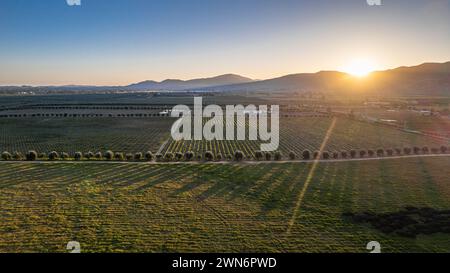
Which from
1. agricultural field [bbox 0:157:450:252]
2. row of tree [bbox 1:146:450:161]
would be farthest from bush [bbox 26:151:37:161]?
agricultural field [bbox 0:157:450:252]

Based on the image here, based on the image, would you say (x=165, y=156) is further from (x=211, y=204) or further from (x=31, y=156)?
(x=211, y=204)

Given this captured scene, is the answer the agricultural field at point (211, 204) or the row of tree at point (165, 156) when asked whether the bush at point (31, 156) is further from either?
the agricultural field at point (211, 204)

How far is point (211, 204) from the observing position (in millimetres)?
17031

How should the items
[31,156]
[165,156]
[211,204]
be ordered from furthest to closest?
[165,156] → [31,156] → [211,204]

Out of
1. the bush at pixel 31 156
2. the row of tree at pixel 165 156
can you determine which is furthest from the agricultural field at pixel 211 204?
the row of tree at pixel 165 156

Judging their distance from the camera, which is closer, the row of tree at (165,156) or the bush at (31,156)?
the bush at (31,156)

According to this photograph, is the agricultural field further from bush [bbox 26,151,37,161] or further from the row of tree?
the row of tree

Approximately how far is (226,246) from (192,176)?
1112cm

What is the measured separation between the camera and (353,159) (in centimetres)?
2922

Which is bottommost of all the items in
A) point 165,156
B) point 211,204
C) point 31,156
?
point 211,204

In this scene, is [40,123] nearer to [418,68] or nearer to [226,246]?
[226,246]

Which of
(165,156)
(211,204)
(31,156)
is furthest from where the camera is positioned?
(165,156)

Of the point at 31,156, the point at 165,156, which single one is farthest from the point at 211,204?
the point at 31,156

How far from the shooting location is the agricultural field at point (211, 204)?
12.4m
